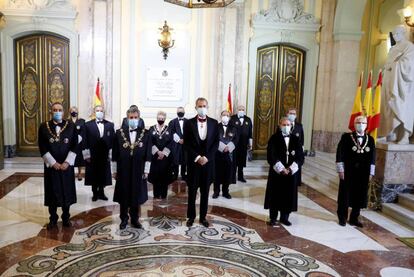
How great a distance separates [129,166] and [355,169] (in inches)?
125

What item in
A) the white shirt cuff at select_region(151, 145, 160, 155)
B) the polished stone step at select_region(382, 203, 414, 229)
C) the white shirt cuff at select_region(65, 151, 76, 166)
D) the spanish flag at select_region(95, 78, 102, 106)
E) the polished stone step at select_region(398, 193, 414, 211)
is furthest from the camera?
the spanish flag at select_region(95, 78, 102, 106)

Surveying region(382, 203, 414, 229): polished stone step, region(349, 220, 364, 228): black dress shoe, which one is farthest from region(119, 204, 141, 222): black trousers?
region(382, 203, 414, 229): polished stone step

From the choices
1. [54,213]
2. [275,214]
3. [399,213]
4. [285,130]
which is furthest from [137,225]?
[399,213]

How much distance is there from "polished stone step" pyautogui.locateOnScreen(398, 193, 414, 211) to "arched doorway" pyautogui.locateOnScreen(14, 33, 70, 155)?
Result: 25.2 feet

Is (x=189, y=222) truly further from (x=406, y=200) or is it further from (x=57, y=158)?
(x=406, y=200)

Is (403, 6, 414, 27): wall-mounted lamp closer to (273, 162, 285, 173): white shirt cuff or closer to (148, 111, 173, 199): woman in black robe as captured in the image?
(273, 162, 285, 173): white shirt cuff

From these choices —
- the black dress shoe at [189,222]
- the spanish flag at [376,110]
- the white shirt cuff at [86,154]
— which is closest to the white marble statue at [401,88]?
the spanish flag at [376,110]

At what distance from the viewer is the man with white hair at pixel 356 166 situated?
17.3 feet

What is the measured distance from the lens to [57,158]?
15.5ft

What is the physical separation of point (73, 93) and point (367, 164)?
6963 millimetres

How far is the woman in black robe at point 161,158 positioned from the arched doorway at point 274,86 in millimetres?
4200

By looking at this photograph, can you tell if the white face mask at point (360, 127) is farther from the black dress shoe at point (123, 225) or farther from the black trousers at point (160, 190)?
the black dress shoe at point (123, 225)

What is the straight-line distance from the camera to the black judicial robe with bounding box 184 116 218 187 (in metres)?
5.00

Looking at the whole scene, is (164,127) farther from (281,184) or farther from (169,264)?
(169,264)
